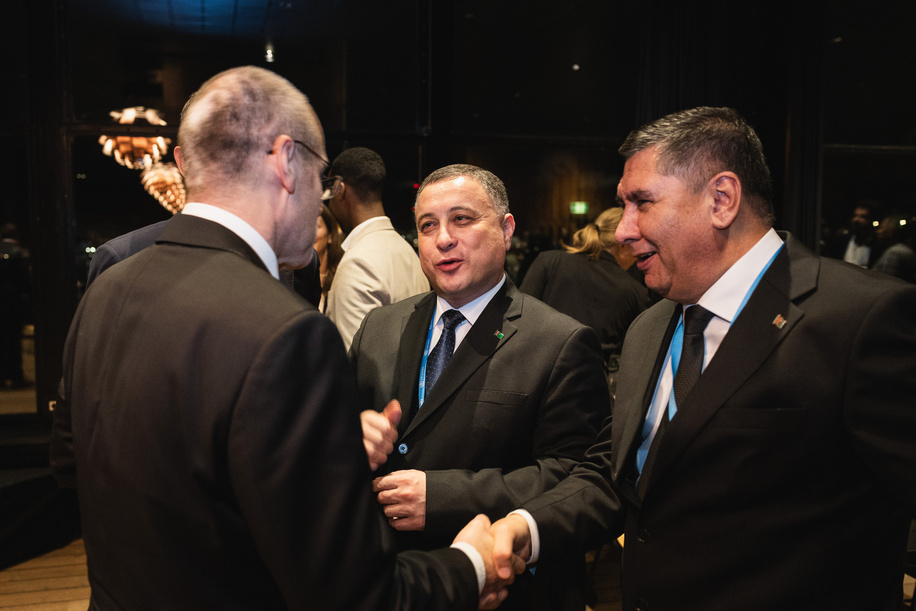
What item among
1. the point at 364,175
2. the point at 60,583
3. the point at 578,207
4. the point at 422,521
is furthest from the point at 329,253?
the point at 422,521

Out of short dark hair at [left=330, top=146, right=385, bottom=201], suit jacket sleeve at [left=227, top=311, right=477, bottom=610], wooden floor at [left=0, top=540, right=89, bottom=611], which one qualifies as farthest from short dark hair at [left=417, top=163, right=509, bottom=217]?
wooden floor at [left=0, top=540, right=89, bottom=611]

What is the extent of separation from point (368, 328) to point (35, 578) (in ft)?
9.99

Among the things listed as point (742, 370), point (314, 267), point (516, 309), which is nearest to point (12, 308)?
point (314, 267)

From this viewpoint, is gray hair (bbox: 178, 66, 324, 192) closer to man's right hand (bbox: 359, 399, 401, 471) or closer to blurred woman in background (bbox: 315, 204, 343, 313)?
man's right hand (bbox: 359, 399, 401, 471)

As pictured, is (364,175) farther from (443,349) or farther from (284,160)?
(284,160)

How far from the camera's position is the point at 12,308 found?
4660 millimetres

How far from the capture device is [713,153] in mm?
1395

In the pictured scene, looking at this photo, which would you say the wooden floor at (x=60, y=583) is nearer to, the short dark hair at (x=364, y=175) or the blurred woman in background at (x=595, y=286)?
the blurred woman in background at (x=595, y=286)

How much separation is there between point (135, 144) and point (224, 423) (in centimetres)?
443

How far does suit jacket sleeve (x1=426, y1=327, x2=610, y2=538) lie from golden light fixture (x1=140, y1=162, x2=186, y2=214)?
12.7ft

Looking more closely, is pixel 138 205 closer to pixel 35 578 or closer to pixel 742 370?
pixel 35 578

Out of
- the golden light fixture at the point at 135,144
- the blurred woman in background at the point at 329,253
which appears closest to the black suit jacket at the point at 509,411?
the blurred woman in background at the point at 329,253

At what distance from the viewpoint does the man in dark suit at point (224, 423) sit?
0.88 meters

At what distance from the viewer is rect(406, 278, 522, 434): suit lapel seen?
5.32ft
